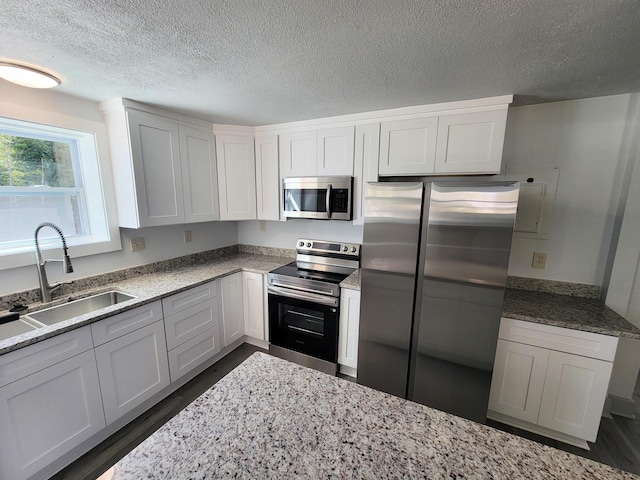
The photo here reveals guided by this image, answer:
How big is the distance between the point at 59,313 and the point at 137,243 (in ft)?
2.38

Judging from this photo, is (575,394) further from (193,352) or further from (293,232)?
(193,352)

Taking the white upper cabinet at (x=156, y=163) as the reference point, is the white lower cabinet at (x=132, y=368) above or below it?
below

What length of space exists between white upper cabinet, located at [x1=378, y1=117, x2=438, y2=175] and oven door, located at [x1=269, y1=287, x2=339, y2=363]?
1201 millimetres

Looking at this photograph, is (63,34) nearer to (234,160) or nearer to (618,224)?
(234,160)

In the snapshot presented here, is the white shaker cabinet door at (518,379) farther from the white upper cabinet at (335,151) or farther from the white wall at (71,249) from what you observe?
the white wall at (71,249)

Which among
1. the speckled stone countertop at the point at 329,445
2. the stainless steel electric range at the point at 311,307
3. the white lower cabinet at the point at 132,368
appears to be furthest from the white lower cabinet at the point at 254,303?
the speckled stone countertop at the point at 329,445

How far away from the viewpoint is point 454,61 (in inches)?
51.6

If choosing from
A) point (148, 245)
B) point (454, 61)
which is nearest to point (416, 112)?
point (454, 61)

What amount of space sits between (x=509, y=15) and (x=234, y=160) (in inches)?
90.6

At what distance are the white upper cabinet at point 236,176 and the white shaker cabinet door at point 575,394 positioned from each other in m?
2.73

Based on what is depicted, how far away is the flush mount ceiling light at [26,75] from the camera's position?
51.6 inches

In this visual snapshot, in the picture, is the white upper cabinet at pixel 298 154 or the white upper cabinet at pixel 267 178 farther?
the white upper cabinet at pixel 267 178

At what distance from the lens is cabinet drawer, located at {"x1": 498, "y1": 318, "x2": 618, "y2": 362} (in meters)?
1.53

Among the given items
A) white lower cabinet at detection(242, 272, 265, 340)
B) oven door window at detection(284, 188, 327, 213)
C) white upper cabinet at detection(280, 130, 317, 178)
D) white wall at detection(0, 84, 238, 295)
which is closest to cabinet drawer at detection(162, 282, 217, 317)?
white lower cabinet at detection(242, 272, 265, 340)
